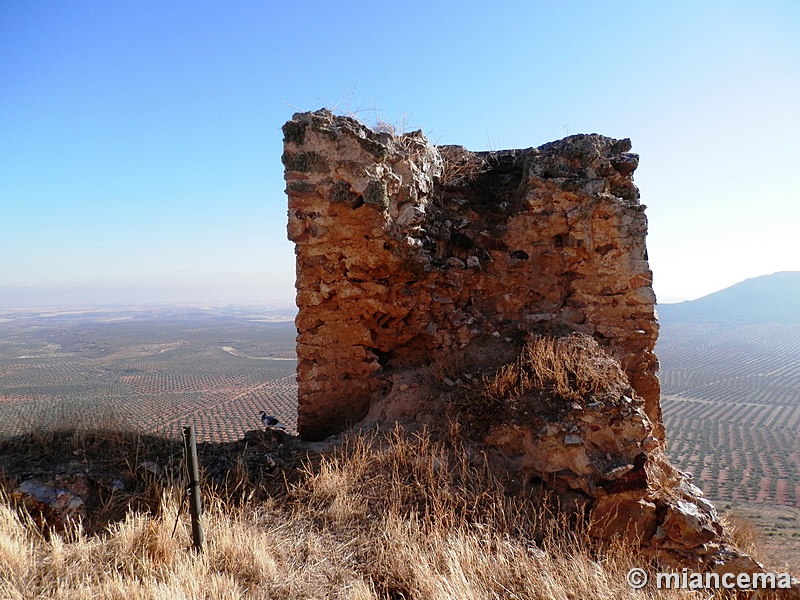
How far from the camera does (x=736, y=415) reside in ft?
131

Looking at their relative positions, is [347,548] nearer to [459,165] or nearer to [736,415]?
[459,165]

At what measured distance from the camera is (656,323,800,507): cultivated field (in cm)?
2287

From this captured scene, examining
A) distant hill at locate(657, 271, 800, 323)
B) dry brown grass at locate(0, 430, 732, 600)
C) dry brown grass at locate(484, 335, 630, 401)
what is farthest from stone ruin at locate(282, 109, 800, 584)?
distant hill at locate(657, 271, 800, 323)

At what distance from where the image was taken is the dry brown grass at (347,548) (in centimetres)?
246

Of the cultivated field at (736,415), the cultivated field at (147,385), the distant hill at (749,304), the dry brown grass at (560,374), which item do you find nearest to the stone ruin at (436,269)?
the dry brown grass at (560,374)

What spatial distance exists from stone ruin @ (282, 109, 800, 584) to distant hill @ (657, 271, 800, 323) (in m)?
146

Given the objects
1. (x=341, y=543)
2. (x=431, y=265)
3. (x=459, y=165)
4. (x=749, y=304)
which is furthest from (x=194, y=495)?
(x=749, y=304)

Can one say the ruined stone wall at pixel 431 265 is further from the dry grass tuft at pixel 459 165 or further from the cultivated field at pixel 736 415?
the cultivated field at pixel 736 415

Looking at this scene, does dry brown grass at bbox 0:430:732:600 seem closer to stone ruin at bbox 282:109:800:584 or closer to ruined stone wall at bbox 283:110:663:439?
stone ruin at bbox 282:109:800:584

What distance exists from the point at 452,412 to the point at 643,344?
236 cm

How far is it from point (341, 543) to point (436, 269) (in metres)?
3.00

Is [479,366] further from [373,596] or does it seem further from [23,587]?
[23,587]

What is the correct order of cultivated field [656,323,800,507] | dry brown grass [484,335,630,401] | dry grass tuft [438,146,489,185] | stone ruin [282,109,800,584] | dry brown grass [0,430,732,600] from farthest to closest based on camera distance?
cultivated field [656,323,800,507] < dry grass tuft [438,146,489,185] < stone ruin [282,109,800,584] < dry brown grass [484,335,630,401] < dry brown grass [0,430,732,600]

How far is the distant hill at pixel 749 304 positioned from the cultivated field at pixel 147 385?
123721mm
